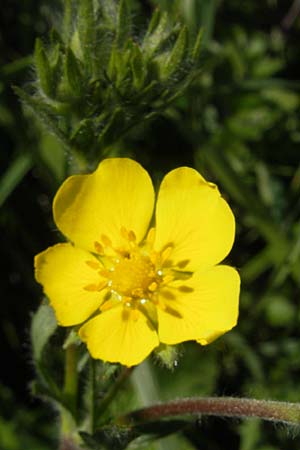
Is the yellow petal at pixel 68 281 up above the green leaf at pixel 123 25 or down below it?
below

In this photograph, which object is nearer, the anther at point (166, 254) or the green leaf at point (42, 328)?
the anther at point (166, 254)

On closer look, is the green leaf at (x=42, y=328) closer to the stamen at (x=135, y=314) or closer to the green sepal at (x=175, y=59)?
the stamen at (x=135, y=314)

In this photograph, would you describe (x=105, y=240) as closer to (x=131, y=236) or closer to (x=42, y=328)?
(x=131, y=236)

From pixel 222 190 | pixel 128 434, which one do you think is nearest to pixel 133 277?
pixel 128 434

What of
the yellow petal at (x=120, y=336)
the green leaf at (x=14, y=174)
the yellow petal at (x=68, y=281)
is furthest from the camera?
the green leaf at (x=14, y=174)

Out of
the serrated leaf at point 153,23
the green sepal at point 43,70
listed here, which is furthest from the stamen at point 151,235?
the serrated leaf at point 153,23

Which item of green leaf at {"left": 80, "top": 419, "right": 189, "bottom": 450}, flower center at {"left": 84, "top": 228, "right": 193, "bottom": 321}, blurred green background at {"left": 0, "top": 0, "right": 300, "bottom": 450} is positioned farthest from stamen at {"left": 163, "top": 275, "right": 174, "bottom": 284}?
blurred green background at {"left": 0, "top": 0, "right": 300, "bottom": 450}
